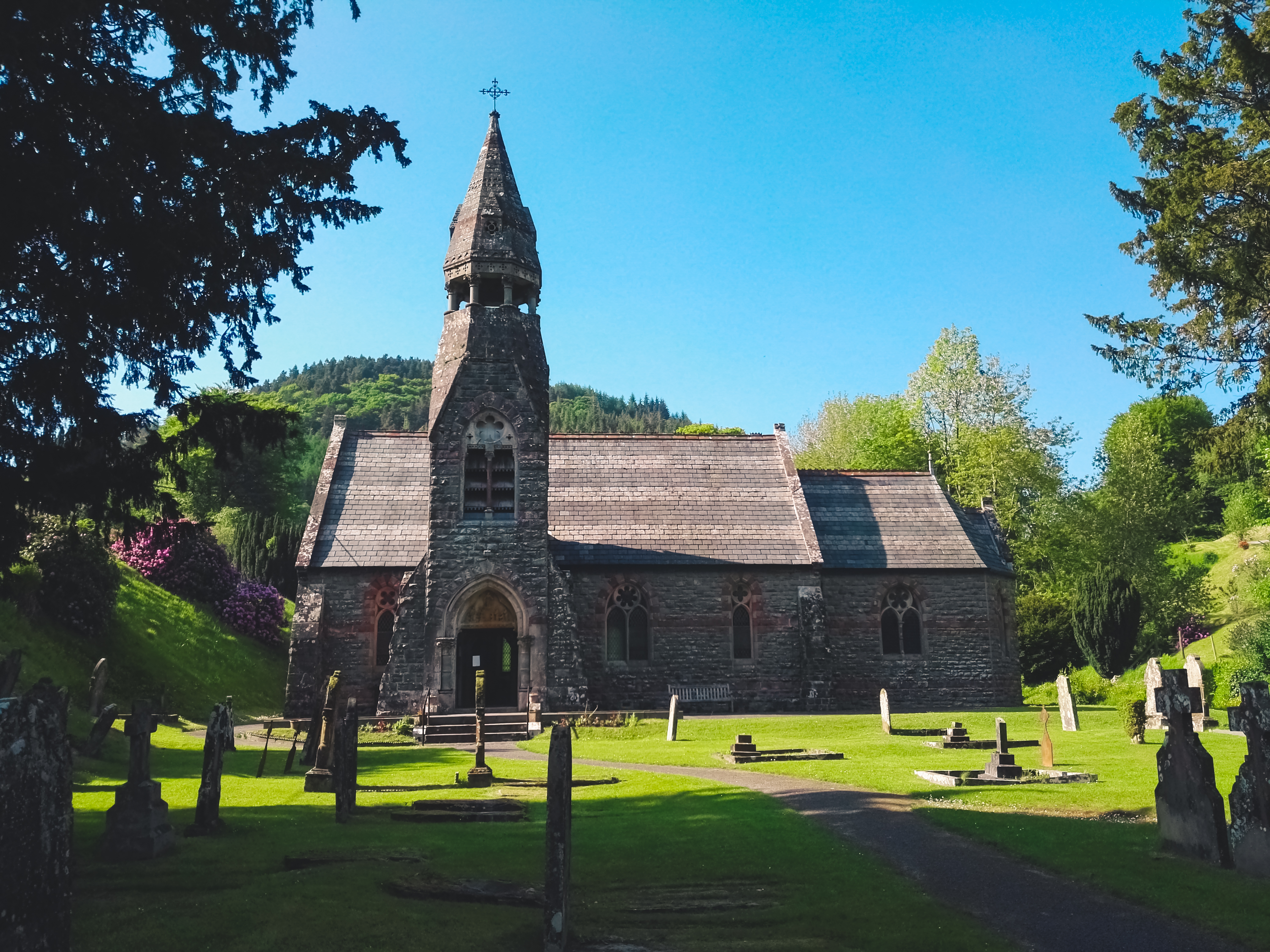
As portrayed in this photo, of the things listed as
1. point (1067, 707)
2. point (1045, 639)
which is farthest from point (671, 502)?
point (1045, 639)

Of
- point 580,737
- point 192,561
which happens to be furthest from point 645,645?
point 192,561

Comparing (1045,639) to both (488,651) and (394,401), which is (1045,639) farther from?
(394,401)

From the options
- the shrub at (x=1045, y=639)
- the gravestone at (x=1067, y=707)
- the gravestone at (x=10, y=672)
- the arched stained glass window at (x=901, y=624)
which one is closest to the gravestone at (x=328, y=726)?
the gravestone at (x=10, y=672)

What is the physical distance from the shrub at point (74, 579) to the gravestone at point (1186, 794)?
25.8 meters

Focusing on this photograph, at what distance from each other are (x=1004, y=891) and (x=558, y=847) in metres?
4.06

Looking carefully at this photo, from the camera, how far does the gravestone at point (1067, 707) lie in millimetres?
22328

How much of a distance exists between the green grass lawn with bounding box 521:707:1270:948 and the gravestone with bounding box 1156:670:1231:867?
0.77 ft

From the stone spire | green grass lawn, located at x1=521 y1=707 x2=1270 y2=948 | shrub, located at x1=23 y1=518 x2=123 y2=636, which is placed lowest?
green grass lawn, located at x1=521 y1=707 x2=1270 y2=948

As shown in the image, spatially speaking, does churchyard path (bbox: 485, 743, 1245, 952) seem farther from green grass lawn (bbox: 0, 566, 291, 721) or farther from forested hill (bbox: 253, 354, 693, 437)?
forested hill (bbox: 253, 354, 693, 437)

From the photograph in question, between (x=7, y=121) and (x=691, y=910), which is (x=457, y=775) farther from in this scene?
(x=7, y=121)

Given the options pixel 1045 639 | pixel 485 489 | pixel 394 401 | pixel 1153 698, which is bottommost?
pixel 1153 698

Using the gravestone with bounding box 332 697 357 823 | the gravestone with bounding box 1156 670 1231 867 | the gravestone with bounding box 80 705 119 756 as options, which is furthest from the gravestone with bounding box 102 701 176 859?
the gravestone with bounding box 1156 670 1231 867

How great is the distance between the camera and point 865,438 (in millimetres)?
61781

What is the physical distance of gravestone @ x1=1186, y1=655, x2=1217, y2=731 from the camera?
68.2 feet
